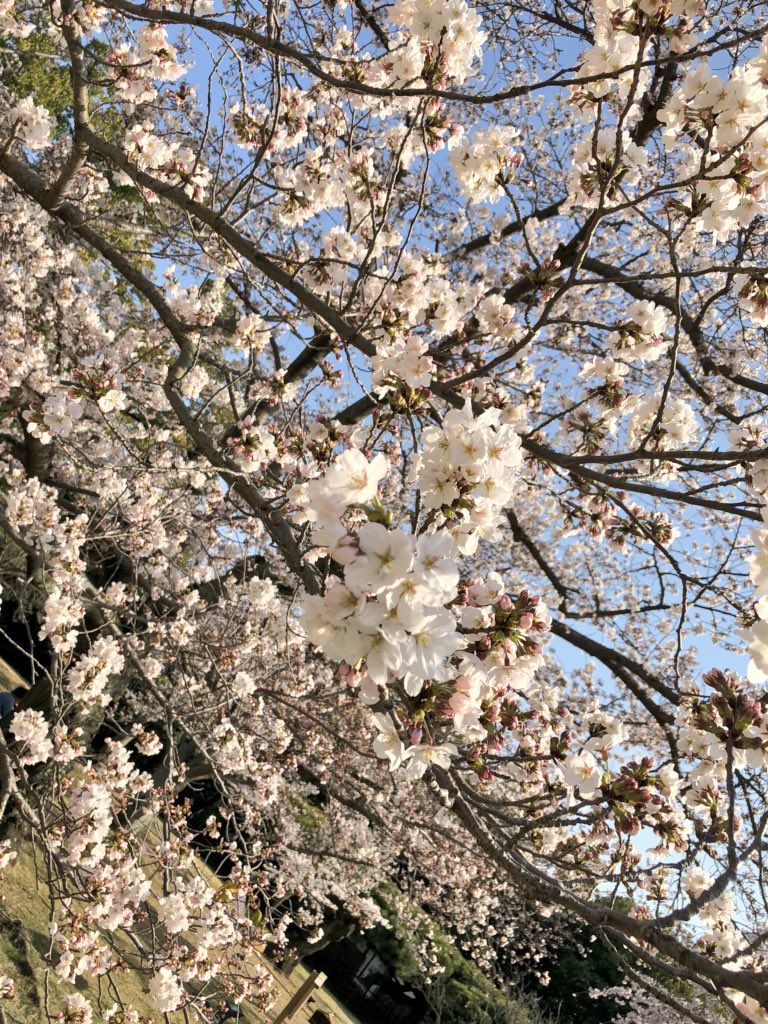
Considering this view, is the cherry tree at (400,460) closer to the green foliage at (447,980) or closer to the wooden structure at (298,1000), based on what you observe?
the wooden structure at (298,1000)

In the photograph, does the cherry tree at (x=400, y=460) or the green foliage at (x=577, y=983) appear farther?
the green foliage at (x=577, y=983)

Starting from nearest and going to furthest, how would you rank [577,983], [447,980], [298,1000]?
[298,1000]
[447,980]
[577,983]

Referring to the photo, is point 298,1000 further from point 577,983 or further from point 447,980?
point 577,983

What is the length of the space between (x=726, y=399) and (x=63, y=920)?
20.9 feet

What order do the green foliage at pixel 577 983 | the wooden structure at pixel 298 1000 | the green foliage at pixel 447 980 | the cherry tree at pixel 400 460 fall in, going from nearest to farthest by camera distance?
the cherry tree at pixel 400 460, the wooden structure at pixel 298 1000, the green foliage at pixel 447 980, the green foliage at pixel 577 983

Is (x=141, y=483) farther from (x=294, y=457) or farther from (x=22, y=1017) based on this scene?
(x=22, y=1017)

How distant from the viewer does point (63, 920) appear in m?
3.14

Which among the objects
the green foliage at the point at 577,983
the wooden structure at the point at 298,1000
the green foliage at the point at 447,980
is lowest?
the wooden structure at the point at 298,1000

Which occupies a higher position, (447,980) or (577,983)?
(577,983)

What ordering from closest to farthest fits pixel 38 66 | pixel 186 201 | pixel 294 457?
pixel 186 201 < pixel 294 457 < pixel 38 66

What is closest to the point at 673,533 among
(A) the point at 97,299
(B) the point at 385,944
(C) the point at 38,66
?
(A) the point at 97,299

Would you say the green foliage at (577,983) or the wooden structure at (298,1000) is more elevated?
the green foliage at (577,983)

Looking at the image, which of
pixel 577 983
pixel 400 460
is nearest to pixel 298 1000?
pixel 400 460

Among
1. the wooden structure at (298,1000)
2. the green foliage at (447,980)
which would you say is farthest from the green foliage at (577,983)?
the wooden structure at (298,1000)
